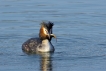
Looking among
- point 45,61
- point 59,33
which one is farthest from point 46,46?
point 59,33

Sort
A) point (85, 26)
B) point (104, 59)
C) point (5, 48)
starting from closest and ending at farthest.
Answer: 1. point (104, 59)
2. point (5, 48)
3. point (85, 26)

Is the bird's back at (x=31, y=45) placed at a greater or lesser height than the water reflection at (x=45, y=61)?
greater

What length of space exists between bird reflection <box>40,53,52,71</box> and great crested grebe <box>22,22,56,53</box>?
1.86ft

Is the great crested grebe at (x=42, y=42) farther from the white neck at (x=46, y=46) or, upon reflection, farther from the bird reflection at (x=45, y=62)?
the bird reflection at (x=45, y=62)

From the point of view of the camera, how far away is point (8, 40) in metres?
19.8

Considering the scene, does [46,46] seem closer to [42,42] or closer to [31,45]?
[42,42]

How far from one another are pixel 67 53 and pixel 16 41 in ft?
7.95

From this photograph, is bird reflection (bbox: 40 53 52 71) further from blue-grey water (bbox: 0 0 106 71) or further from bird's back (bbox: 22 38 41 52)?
bird's back (bbox: 22 38 41 52)

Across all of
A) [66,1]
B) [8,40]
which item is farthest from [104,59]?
[66,1]

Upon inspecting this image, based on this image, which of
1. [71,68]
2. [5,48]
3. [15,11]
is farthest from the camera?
[15,11]

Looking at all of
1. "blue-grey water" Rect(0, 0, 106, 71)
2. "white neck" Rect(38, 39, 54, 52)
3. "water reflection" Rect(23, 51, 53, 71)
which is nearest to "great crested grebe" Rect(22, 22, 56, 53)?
"white neck" Rect(38, 39, 54, 52)

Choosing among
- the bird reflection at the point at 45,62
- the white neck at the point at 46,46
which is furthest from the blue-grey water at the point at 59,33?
the white neck at the point at 46,46

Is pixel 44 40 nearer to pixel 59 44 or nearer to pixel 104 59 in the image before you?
pixel 59 44

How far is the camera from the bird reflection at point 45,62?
53.1 feet
